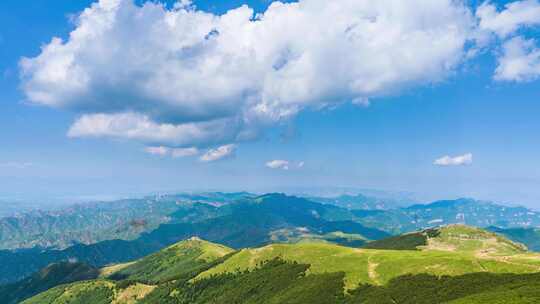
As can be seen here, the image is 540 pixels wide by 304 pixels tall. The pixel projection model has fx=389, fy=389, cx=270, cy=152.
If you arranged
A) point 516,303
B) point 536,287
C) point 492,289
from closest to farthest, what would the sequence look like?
point 516,303, point 536,287, point 492,289

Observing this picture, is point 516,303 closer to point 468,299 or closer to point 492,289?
point 468,299

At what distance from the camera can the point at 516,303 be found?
153375mm

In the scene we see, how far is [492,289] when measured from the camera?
19900cm

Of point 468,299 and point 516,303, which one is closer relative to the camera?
point 516,303

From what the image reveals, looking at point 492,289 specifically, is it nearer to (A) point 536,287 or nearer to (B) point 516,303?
(A) point 536,287

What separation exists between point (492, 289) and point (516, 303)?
Answer: 1957 inches

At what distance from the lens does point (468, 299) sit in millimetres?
178500

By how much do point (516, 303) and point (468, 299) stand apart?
27053 millimetres

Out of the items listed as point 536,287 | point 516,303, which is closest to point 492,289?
point 536,287

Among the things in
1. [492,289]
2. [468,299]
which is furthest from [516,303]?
[492,289]

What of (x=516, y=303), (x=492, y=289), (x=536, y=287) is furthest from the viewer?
(x=492, y=289)

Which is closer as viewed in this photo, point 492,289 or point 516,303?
point 516,303

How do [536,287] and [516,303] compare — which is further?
[536,287]
